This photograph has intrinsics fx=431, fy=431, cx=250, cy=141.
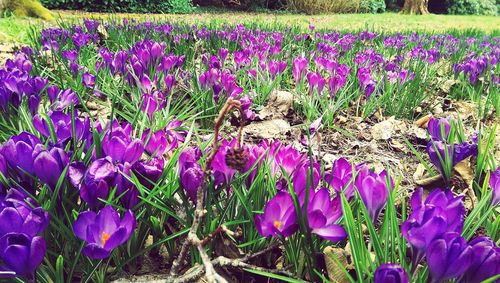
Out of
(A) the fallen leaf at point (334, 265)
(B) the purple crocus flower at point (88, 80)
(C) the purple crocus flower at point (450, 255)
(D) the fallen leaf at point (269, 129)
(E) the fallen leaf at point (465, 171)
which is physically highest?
(C) the purple crocus flower at point (450, 255)

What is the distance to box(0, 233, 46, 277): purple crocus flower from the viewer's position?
2.36 ft

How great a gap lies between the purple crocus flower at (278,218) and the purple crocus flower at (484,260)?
304mm

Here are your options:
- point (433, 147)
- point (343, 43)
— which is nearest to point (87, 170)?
point (433, 147)

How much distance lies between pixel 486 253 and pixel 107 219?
0.66 m

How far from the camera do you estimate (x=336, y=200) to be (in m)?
0.88

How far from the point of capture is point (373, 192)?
2.94 ft

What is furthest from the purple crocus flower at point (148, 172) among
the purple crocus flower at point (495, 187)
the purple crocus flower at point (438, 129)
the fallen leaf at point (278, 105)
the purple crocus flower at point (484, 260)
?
the fallen leaf at point (278, 105)

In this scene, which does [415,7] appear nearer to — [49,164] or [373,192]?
[373,192]

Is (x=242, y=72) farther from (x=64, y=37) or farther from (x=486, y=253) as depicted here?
(x=486, y=253)

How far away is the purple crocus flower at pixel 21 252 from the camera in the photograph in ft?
2.36

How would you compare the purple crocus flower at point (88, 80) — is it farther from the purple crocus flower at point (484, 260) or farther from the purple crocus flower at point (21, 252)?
the purple crocus flower at point (484, 260)

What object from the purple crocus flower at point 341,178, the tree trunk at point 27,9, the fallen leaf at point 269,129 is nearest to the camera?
the purple crocus flower at point 341,178

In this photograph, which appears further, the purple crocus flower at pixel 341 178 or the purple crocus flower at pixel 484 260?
the purple crocus flower at pixel 341 178

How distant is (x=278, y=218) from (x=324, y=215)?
0.29 ft
